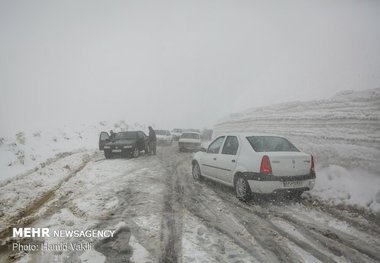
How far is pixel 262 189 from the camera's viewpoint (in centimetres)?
636

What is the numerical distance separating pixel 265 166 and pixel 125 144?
446 inches

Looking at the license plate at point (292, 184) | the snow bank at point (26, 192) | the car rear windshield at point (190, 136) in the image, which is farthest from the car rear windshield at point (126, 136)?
the license plate at point (292, 184)

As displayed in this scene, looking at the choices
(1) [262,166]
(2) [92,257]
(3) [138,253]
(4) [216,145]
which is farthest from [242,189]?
(2) [92,257]

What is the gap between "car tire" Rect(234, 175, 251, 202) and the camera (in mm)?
6691

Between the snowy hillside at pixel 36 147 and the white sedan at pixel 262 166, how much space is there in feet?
24.2

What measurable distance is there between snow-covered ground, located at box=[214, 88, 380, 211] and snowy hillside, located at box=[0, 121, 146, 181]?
1022 centimetres

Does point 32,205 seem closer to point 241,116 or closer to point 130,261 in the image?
point 130,261

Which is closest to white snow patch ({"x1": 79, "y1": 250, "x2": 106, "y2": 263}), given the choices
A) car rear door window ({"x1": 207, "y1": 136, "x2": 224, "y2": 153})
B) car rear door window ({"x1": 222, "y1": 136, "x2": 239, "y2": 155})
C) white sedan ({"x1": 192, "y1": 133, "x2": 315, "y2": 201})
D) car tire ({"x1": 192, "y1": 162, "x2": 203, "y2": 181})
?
white sedan ({"x1": 192, "y1": 133, "x2": 315, "y2": 201})

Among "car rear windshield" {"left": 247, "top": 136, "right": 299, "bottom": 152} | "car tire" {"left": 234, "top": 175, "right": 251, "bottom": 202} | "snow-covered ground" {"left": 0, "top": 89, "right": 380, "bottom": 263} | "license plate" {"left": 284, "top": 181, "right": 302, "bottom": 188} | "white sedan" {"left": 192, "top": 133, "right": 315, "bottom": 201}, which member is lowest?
"snow-covered ground" {"left": 0, "top": 89, "right": 380, "bottom": 263}

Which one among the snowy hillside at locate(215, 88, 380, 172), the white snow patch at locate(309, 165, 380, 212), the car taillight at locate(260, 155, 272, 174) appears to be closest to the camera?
the car taillight at locate(260, 155, 272, 174)

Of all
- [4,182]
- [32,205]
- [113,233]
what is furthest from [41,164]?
[113,233]

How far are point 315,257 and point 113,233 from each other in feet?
10.1

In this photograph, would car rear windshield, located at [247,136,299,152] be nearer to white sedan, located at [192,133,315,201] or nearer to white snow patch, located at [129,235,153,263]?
white sedan, located at [192,133,315,201]

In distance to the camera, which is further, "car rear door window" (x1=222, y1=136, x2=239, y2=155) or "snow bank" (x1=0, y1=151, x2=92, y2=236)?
"car rear door window" (x1=222, y1=136, x2=239, y2=155)
